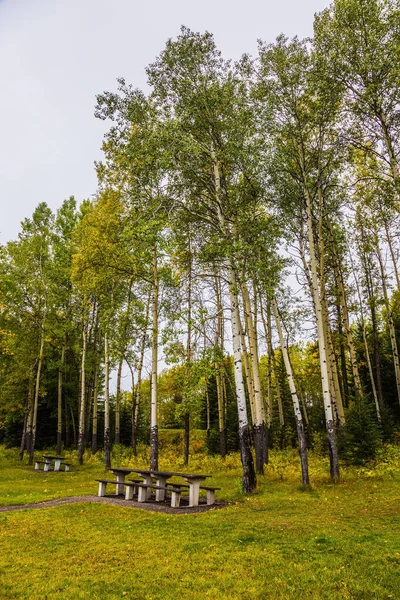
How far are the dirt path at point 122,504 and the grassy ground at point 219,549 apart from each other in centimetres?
51

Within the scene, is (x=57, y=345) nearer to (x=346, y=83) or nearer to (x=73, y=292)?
(x=73, y=292)

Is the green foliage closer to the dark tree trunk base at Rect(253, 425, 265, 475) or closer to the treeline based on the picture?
the treeline

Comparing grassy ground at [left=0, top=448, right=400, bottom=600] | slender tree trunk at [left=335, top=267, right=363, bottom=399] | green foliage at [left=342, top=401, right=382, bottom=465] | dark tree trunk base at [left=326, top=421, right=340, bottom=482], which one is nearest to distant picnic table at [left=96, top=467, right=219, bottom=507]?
grassy ground at [left=0, top=448, right=400, bottom=600]

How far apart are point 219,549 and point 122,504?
4894 millimetres

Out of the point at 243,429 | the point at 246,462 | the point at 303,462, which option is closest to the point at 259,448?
the point at 303,462

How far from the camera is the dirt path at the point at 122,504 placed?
30.2 ft

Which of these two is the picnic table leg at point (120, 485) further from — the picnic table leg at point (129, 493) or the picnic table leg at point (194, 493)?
the picnic table leg at point (194, 493)

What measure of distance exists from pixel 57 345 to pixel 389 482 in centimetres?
2282

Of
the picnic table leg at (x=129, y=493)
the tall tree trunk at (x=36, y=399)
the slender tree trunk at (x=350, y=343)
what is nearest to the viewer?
the picnic table leg at (x=129, y=493)

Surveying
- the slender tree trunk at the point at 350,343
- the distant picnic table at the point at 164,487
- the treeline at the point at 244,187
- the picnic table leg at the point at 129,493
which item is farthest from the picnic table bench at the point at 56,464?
the slender tree trunk at the point at 350,343

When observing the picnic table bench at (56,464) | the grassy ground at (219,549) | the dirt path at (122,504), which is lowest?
the dirt path at (122,504)

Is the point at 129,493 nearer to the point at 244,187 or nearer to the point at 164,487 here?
the point at 164,487

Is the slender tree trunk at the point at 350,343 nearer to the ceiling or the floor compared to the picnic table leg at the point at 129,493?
nearer to the ceiling

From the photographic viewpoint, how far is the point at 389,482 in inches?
449
